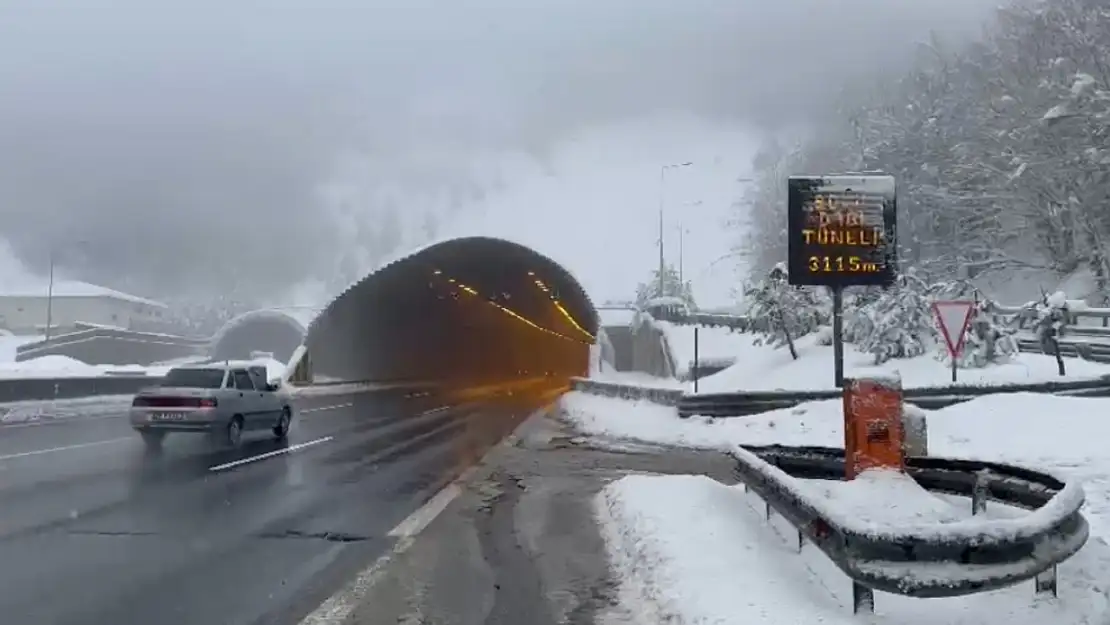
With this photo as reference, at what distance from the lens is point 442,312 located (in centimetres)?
6794

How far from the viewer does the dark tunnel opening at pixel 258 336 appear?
79.6m

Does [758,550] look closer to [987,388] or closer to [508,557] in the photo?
[508,557]

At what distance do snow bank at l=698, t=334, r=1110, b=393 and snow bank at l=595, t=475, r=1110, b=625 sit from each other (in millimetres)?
12309

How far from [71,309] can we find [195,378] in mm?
106611

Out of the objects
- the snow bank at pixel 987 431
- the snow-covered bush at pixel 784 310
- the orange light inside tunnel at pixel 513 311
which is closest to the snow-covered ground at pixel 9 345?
the orange light inside tunnel at pixel 513 311

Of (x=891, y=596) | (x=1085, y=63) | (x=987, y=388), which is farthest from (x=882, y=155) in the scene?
(x=891, y=596)

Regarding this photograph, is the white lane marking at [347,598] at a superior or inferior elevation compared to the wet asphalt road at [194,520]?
inferior

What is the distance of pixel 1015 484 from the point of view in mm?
8828

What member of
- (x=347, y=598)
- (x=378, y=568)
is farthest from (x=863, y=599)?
(x=378, y=568)

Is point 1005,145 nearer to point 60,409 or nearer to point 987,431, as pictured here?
point 987,431

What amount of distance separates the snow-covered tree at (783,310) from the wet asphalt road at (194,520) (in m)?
16.7

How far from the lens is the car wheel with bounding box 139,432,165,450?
1914 cm

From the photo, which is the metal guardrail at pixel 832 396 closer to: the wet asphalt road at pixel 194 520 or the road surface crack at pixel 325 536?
the wet asphalt road at pixel 194 520

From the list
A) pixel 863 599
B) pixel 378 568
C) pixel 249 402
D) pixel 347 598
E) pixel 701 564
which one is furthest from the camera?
pixel 249 402
